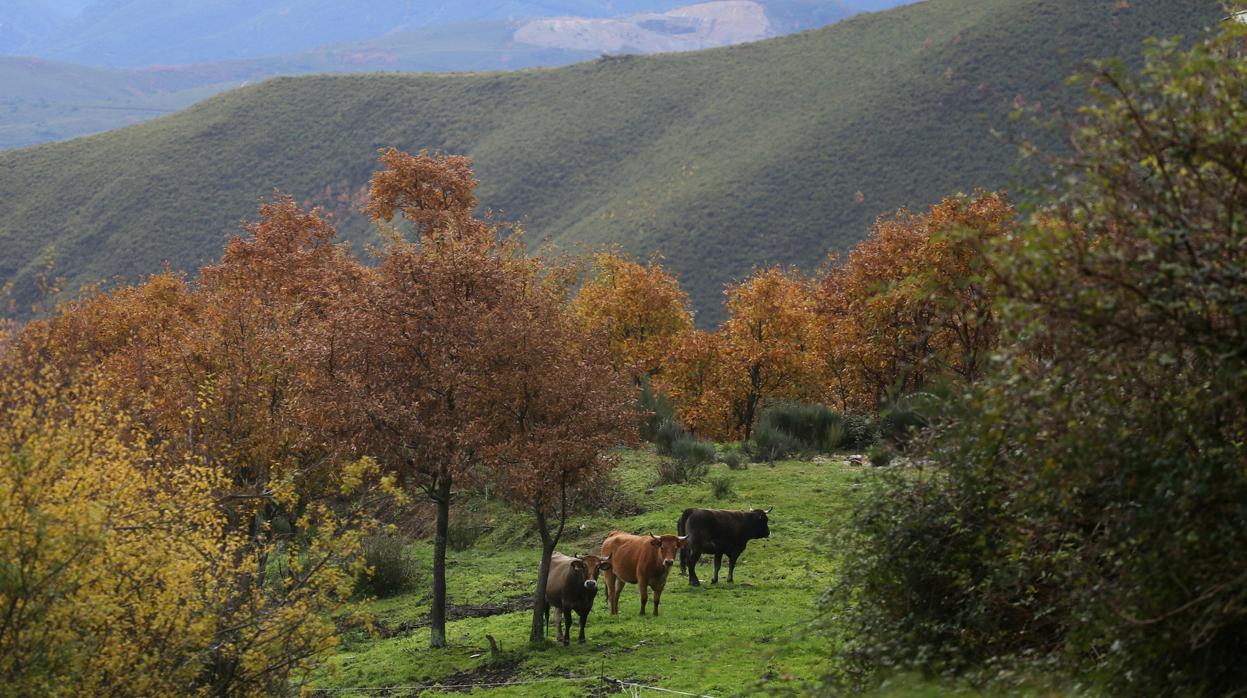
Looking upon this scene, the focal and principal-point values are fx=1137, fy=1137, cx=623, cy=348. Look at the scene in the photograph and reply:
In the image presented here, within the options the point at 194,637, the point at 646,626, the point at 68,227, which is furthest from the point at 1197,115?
the point at 68,227

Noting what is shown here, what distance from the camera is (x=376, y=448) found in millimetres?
19906

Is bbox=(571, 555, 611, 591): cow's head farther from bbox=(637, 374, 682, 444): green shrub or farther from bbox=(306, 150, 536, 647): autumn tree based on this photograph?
bbox=(637, 374, 682, 444): green shrub

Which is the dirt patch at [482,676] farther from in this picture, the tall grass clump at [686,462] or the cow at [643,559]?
the tall grass clump at [686,462]

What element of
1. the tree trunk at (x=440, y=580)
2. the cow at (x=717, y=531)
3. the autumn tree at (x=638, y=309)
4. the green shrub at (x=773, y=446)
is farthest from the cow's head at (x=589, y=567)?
the autumn tree at (x=638, y=309)

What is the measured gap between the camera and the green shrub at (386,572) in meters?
26.8

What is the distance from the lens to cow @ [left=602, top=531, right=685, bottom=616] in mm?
19938

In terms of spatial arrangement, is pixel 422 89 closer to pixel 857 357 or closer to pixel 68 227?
pixel 68 227

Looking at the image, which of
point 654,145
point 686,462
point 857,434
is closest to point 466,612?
point 686,462

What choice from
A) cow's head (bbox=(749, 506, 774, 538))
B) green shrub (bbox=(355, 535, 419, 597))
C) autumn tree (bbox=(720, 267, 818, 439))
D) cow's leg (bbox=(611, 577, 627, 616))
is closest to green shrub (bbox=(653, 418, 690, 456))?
autumn tree (bbox=(720, 267, 818, 439))

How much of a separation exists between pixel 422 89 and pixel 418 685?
14826 centimetres

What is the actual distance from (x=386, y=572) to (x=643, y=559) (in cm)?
911

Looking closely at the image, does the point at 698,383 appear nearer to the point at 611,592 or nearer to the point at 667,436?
the point at 667,436

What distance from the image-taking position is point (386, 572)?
2700 centimetres

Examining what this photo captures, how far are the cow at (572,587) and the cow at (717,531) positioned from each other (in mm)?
2668
